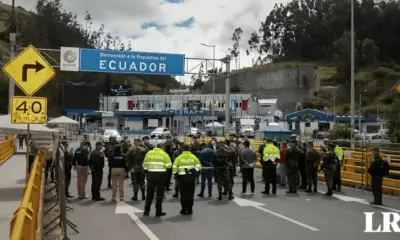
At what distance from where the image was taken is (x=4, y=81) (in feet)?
279

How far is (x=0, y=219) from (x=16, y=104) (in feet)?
8.30

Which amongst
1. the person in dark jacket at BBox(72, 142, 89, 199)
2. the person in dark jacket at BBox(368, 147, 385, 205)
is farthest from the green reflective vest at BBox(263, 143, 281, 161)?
the person in dark jacket at BBox(72, 142, 89, 199)

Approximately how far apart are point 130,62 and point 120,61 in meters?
0.57

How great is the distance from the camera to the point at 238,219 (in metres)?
11.1

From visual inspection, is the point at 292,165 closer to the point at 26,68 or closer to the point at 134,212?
the point at 134,212

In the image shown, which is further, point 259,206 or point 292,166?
point 292,166

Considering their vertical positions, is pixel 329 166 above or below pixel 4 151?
above

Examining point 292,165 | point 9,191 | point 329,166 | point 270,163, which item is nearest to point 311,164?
point 292,165

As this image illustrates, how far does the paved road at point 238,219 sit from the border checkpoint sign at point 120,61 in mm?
13535

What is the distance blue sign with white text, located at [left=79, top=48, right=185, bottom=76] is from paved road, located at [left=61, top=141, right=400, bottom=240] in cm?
1366

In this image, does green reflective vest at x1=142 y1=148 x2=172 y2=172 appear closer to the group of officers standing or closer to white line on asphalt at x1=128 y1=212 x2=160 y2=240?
the group of officers standing

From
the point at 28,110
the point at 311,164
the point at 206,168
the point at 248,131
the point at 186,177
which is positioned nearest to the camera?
the point at 28,110

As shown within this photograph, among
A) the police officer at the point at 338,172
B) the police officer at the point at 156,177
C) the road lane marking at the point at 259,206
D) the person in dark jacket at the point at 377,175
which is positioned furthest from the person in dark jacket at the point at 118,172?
the police officer at the point at 338,172

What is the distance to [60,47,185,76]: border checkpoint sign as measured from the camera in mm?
26719
